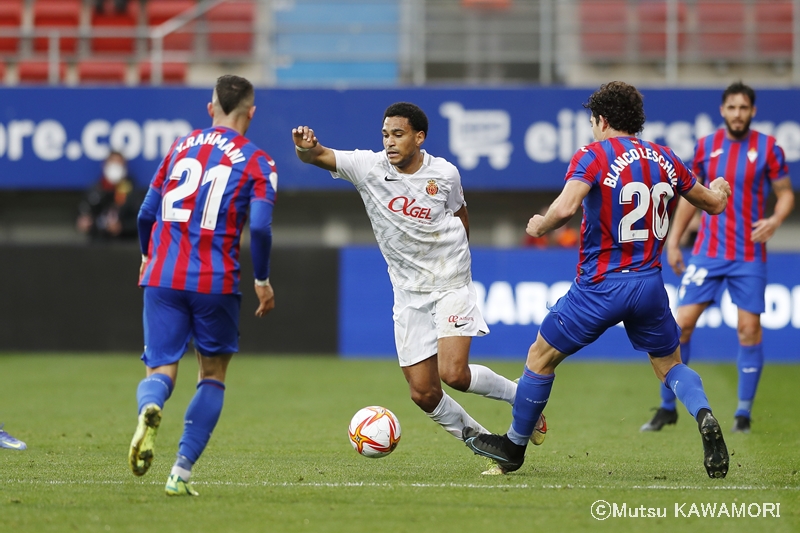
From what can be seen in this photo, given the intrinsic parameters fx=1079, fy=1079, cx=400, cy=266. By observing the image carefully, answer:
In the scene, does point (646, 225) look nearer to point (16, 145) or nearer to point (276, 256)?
point (276, 256)

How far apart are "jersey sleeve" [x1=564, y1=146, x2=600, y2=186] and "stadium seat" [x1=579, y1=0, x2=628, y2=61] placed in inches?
439

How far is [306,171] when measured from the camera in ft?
51.8

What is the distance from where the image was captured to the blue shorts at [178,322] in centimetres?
539

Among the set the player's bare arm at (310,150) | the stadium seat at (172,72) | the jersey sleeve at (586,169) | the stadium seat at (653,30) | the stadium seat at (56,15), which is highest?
the stadium seat at (56,15)

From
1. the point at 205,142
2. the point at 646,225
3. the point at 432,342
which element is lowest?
the point at 432,342

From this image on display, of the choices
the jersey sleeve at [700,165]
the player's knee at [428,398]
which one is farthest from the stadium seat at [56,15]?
the player's knee at [428,398]

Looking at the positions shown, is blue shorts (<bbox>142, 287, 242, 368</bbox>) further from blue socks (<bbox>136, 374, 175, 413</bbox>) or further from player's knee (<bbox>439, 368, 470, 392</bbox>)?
player's knee (<bbox>439, 368, 470, 392</bbox>)

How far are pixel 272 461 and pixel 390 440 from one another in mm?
846

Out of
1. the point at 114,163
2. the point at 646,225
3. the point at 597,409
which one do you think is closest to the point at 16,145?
the point at 114,163

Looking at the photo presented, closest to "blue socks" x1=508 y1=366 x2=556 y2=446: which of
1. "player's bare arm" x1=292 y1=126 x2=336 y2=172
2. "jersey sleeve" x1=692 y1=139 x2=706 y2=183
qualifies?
"player's bare arm" x1=292 y1=126 x2=336 y2=172

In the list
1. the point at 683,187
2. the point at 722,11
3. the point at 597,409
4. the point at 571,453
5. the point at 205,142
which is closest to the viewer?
the point at 205,142

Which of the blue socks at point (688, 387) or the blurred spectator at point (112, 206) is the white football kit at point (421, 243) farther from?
the blurred spectator at point (112, 206)

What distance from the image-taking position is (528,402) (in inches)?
237

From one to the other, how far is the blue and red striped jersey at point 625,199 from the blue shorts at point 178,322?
1.94 meters
